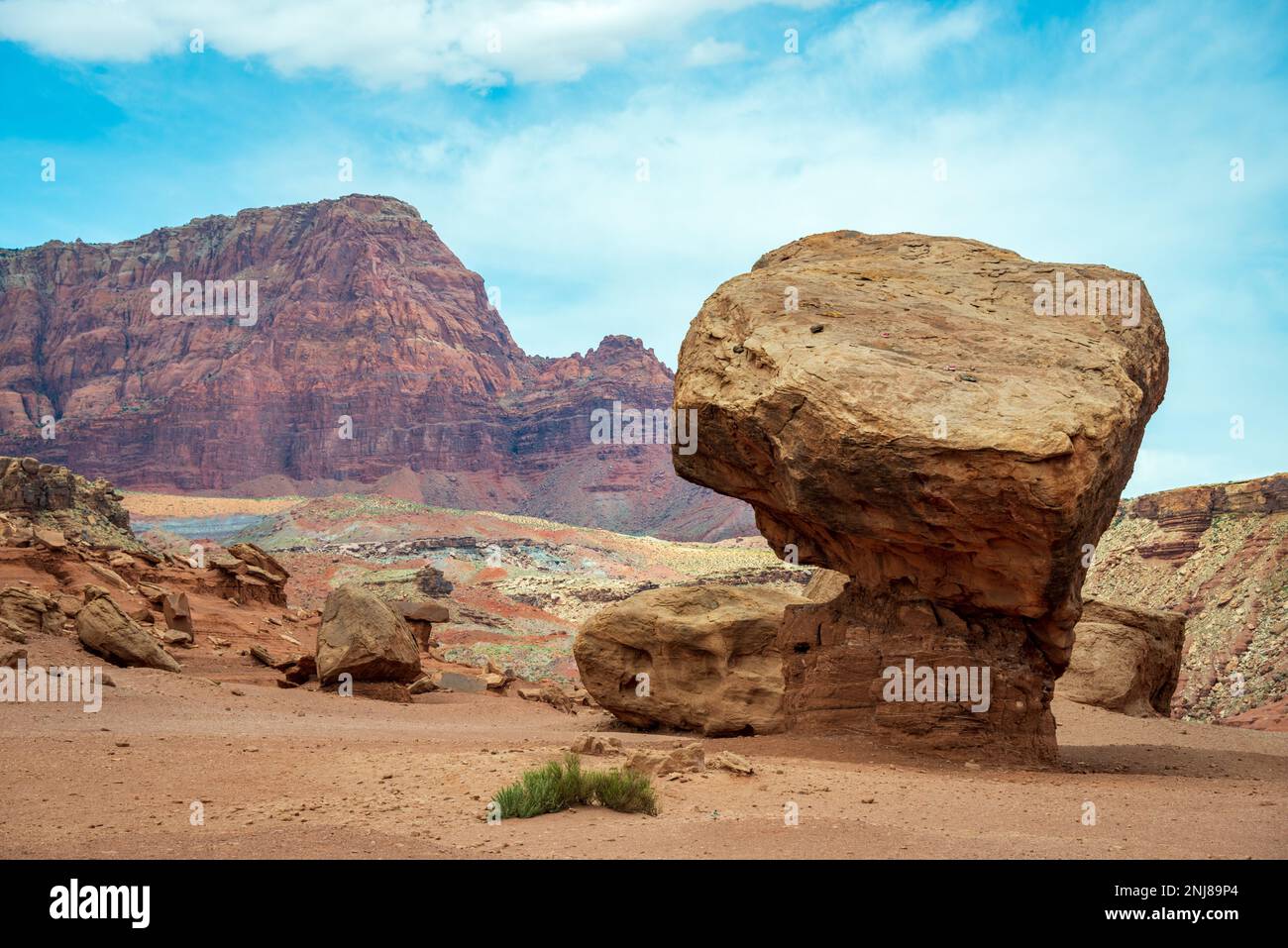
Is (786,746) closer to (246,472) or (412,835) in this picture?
(412,835)

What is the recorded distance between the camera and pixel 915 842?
6773mm

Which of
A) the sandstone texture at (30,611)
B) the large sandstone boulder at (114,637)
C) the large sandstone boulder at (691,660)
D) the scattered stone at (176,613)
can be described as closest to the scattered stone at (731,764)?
the large sandstone boulder at (691,660)

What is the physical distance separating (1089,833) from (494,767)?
16.7 feet

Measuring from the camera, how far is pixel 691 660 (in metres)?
15.1

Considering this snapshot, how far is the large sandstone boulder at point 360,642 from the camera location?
1914 centimetres

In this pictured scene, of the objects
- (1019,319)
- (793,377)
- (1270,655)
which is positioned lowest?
(1270,655)

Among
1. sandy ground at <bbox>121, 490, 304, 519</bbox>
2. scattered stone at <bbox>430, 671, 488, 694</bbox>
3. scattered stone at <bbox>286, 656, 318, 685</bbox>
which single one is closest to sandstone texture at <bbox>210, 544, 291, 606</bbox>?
scattered stone at <bbox>430, 671, 488, 694</bbox>

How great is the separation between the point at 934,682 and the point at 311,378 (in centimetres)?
14180

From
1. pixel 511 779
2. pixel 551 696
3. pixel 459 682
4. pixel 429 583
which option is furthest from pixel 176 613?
pixel 429 583

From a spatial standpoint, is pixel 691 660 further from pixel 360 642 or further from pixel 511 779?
pixel 360 642

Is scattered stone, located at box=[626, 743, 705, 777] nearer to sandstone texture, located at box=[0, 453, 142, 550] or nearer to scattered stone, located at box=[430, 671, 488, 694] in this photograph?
scattered stone, located at box=[430, 671, 488, 694]

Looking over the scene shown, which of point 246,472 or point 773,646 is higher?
point 246,472

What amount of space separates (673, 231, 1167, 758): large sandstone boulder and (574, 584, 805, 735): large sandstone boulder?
1.73 metres
